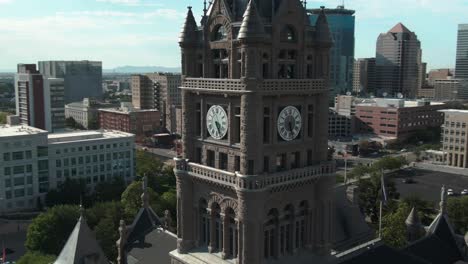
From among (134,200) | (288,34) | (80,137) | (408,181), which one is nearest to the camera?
(288,34)

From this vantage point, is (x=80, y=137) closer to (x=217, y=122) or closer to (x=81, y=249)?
(x=81, y=249)

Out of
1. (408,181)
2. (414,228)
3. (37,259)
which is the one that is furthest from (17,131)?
(408,181)

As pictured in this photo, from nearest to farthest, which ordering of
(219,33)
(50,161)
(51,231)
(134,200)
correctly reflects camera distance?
(219,33), (51,231), (134,200), (50,161)

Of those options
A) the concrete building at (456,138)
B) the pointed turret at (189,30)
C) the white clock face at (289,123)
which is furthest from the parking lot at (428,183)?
the pointed turret at (189,30)

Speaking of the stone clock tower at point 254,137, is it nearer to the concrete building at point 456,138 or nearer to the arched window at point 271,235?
the arched window at point 271,235

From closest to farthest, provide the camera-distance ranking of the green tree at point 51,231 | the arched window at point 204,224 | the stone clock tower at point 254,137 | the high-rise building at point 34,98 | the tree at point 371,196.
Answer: the stone clock tower at point 254,137 < the arched window at point 204,224 < the green tree at point 51,231 < the tree at point 371,196 < the high-rise building at point 34,98

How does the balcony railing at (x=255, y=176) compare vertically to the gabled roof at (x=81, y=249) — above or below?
above

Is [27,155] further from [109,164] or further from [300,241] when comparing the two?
[300,241]
